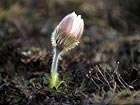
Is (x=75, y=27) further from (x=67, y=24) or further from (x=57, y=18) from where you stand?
(x=57, y=18)

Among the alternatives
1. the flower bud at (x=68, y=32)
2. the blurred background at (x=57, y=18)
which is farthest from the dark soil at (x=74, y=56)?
the flower bud at (x=68, y=32)

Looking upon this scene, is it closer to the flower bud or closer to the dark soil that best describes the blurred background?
the dark soil

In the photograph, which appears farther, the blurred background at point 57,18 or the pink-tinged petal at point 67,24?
the blurred background at point 57,18

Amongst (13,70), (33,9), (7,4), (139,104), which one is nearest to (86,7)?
(33,9)

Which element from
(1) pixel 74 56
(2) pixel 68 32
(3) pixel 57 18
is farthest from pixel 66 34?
(3) pixel 57 18

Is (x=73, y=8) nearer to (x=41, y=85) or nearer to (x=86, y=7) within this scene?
(x=86, y=7)

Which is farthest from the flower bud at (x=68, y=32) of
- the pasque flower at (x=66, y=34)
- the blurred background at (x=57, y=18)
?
the blurred background at (x=57, y=18)

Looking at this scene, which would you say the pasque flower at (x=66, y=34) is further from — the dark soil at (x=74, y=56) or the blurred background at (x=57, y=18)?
the blurred background at (x=57, y=18)

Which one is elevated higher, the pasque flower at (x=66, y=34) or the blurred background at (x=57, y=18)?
the blurred background at (x=57, y=18)
